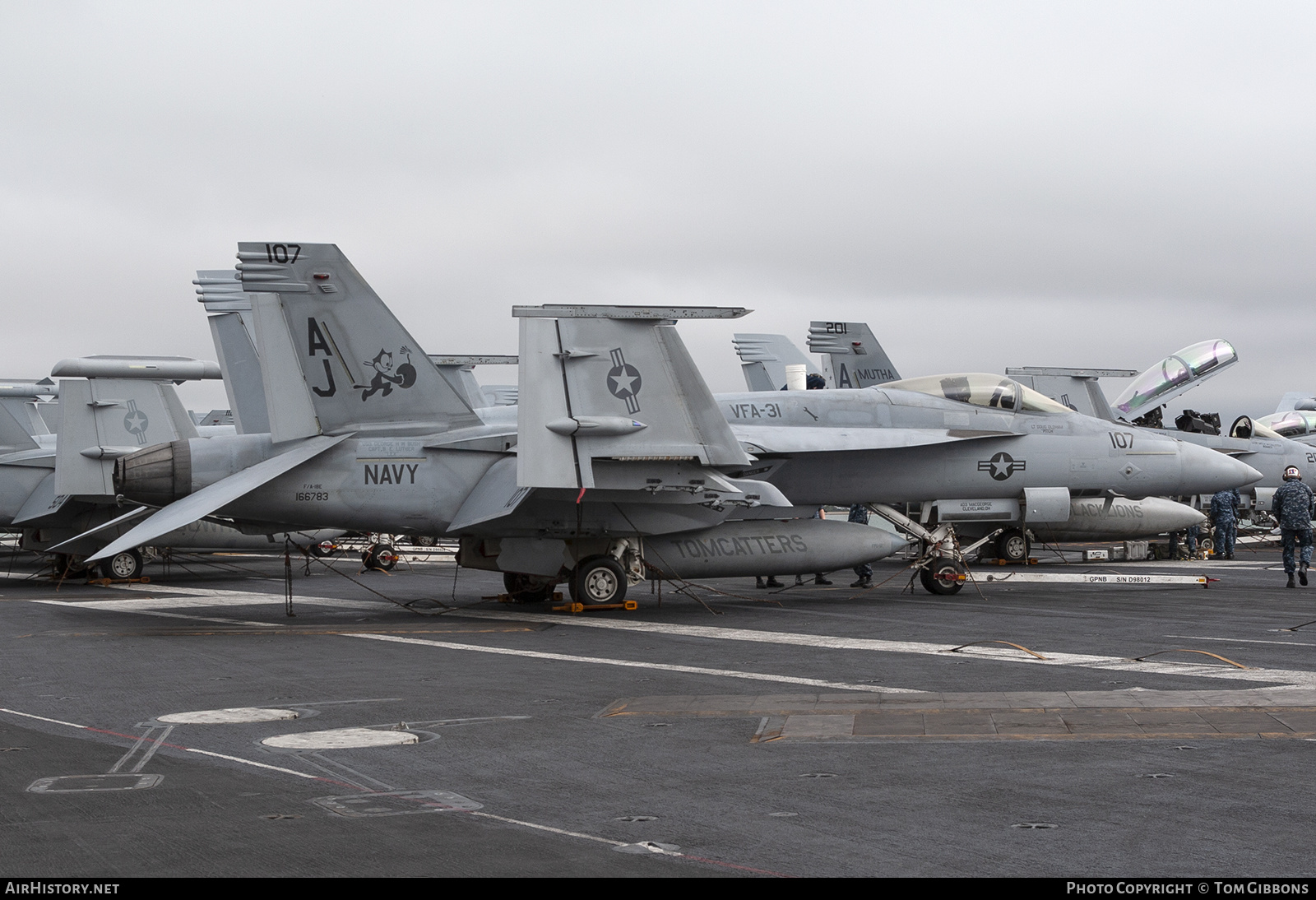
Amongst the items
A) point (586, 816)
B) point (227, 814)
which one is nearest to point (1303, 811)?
point (586, 816)

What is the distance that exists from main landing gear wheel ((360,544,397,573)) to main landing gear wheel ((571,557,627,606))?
12702 millimetres

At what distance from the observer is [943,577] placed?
778 inches

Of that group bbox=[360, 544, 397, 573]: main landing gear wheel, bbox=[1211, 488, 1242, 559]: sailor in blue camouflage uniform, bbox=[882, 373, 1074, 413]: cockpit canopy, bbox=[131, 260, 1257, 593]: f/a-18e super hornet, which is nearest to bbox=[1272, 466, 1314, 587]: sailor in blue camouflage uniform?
bbox=[131, 260, 1257, 593]: f/a-18e super hornet

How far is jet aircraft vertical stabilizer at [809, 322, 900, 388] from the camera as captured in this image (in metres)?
31.5

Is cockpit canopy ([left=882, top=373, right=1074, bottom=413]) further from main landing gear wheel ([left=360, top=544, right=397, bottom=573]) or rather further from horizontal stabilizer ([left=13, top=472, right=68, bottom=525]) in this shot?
horizontal stabilizer ([left=13, top=472, right=68, bottom=525])

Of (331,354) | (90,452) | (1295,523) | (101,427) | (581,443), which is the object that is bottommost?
(1295,523)

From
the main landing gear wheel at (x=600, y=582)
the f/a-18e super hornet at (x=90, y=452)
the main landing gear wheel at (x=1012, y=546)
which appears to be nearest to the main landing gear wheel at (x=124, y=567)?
the f/a-18e super hornet at (x=90, y=452)

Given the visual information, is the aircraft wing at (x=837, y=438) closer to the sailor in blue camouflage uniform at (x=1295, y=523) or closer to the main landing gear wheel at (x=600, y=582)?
the main landing gear wheel at (x=600, y=582)

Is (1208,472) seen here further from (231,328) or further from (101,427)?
A: (101,427)

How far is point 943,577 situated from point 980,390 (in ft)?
10.4

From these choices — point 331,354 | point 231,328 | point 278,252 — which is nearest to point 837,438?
point 331,354

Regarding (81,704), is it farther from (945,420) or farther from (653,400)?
(945,420)

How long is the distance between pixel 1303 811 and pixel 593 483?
11400 millimetres

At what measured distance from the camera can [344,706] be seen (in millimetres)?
9430
